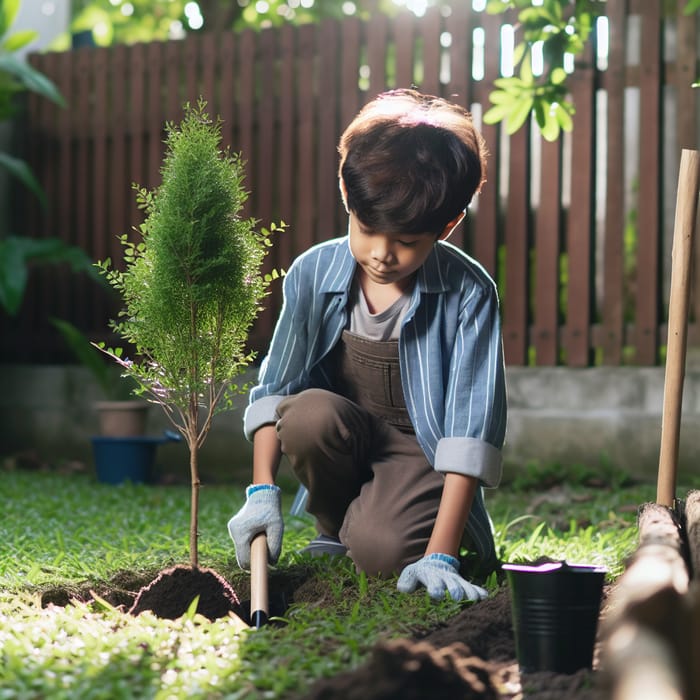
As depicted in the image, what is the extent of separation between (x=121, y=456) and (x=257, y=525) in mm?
2982

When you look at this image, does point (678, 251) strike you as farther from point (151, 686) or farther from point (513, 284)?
point (513, 284)

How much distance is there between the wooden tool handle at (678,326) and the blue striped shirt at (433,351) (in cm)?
46

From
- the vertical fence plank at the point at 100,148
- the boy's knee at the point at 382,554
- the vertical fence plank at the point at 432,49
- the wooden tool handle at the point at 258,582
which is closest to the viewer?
the wooden tool handle at the point at 258,582

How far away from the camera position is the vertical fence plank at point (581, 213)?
5.59 metres

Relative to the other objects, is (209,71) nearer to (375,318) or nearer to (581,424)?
(581,424)

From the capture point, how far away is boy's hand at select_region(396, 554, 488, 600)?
251 centimetres

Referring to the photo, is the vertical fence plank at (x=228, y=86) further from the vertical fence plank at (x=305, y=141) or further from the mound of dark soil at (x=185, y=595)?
the mound of dark soil at (x=185, y=595)

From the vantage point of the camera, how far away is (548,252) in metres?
5.71

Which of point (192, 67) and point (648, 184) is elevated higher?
point (192, 67)

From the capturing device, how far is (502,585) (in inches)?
107

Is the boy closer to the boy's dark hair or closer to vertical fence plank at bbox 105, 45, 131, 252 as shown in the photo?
the boy's dark hair

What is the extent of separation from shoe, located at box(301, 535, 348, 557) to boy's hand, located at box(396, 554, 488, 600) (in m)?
0.57

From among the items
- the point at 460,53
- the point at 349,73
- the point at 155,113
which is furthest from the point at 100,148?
the point at 460,53

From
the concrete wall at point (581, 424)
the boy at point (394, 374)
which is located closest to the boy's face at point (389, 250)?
the boy at point (394, 374)
